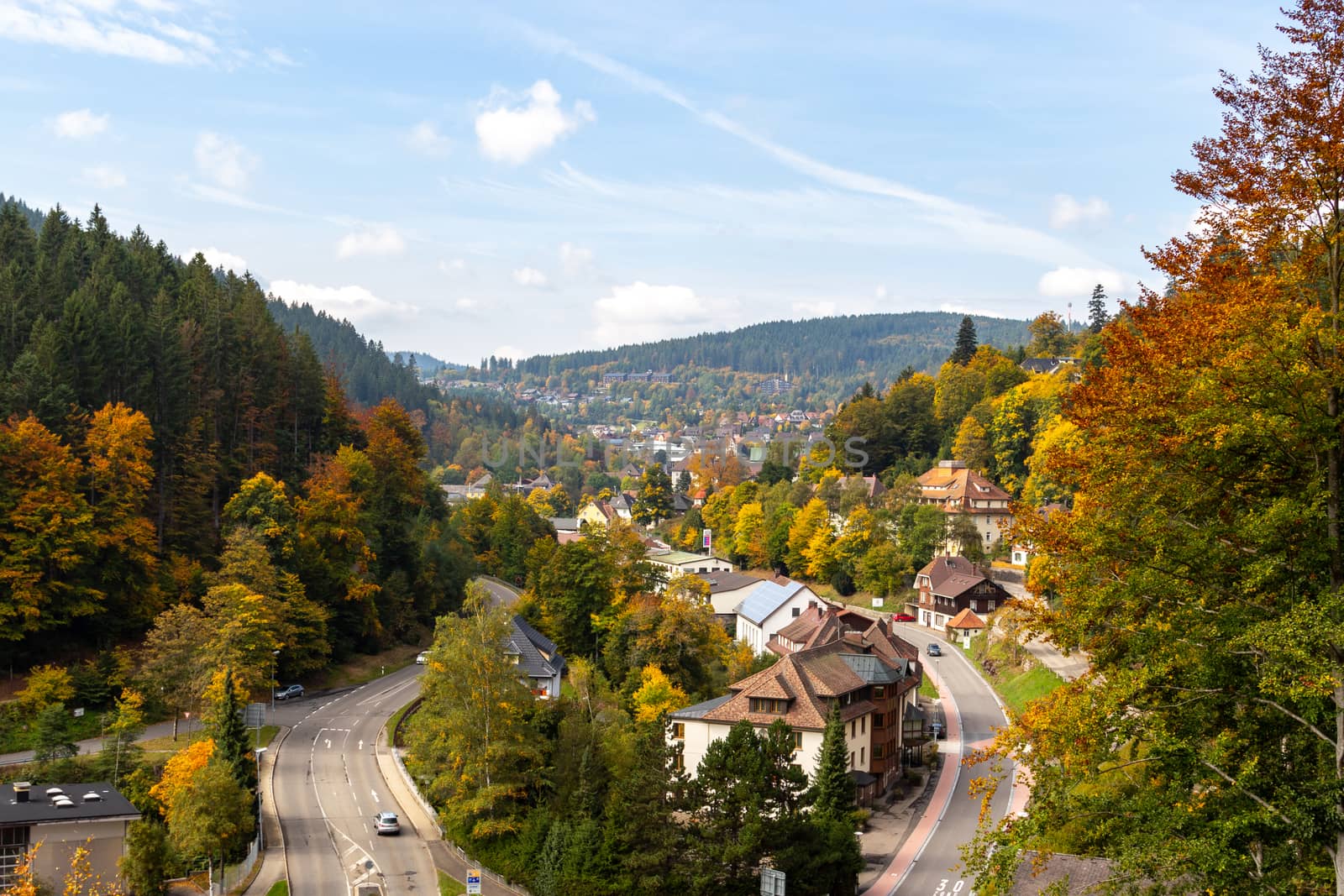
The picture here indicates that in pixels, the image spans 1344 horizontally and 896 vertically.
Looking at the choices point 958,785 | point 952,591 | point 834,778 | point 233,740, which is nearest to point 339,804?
point 233,740

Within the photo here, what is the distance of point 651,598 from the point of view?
57.0 m

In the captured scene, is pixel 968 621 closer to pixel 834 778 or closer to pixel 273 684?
pixel 834 778

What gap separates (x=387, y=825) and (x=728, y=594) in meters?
42.3

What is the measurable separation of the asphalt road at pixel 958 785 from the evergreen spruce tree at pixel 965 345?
40299 mm

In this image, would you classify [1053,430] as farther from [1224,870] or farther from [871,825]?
[1224,870]

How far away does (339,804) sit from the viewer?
42.6 m

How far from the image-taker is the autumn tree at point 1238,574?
14656mm

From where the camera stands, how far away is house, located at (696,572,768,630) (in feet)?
257

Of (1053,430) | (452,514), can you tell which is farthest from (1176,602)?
(452,514)

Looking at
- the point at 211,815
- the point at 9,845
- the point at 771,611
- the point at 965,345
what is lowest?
the point at 9,845

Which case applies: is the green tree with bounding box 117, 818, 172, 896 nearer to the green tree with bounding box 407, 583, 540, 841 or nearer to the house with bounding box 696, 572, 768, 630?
the green tree with bounding box 407, 583, 540, 841

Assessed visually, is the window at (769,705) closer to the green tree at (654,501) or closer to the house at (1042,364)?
the house at (1042,364)

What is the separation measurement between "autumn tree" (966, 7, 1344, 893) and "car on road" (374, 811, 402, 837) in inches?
1120

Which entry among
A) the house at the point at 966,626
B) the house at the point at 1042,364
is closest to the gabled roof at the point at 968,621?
the house at the point at 966,626
